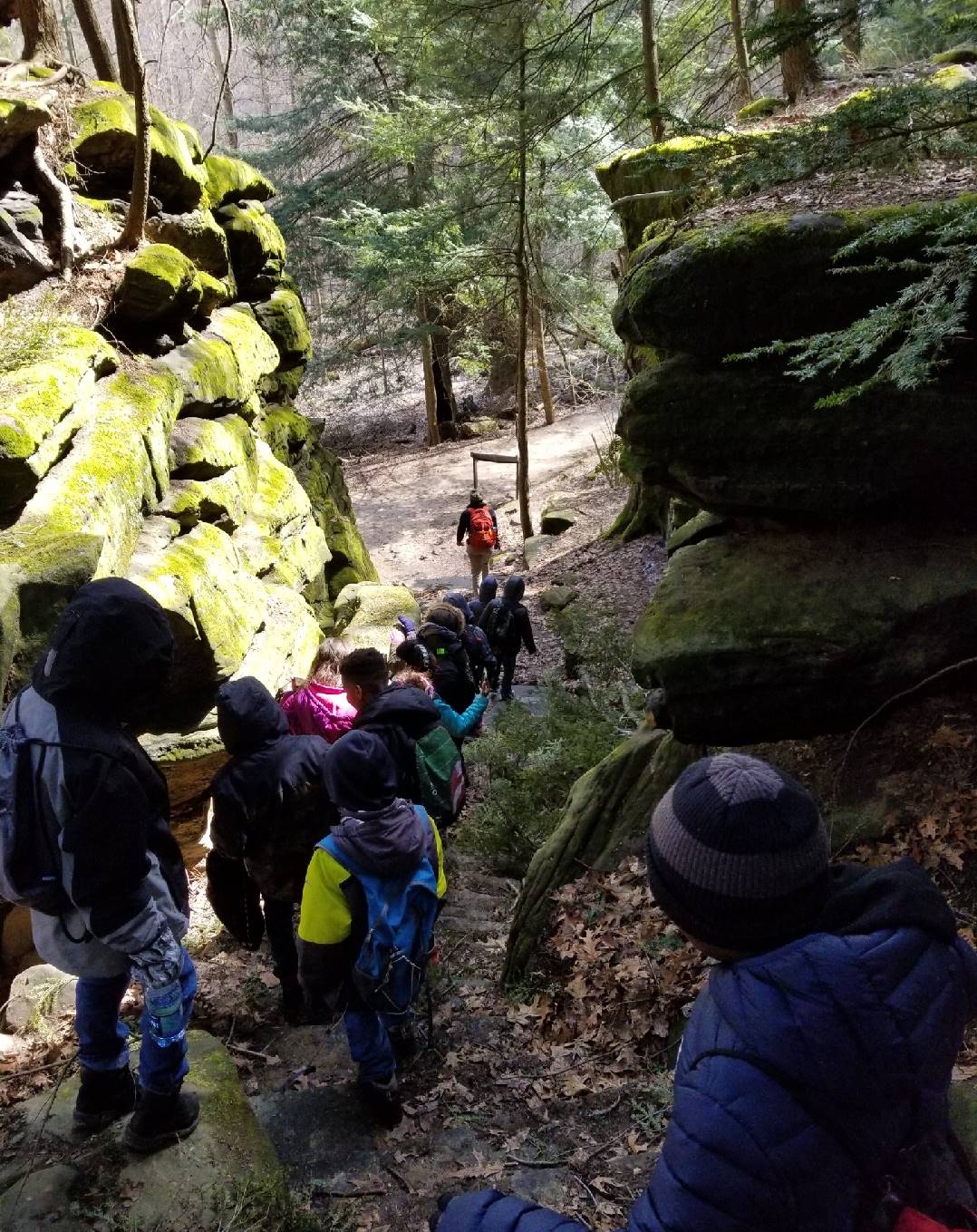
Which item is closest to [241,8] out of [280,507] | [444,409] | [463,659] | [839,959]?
[444,409]

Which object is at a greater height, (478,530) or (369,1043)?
(369,1043)

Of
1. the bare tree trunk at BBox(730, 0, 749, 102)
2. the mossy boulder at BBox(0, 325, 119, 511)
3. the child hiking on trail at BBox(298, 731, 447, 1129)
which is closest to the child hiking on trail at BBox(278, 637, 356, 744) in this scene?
the child hiking on trail at BBox(298, 731, 447, 1129)

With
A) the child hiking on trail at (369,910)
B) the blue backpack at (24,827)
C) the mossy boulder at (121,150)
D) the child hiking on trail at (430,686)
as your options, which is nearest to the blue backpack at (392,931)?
the child hiking on trail at (369,910)

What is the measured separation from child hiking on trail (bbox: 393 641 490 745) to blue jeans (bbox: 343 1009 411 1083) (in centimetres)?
187

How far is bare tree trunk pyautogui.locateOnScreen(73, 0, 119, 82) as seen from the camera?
419 inches

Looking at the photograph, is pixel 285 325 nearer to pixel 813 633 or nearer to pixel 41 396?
pixel 41 396

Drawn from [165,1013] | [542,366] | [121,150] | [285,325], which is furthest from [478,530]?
[542,366]

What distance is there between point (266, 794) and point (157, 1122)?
1475 millimetres

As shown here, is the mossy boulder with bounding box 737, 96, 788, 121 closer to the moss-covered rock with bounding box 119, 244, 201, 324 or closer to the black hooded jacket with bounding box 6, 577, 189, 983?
the moss-covered rock with bounding box 119, 244, 201, 324

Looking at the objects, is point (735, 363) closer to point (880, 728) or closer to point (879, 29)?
point (880, 728)

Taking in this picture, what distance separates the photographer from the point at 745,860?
159 cm

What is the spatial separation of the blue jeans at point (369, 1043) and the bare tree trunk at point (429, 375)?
22.4m

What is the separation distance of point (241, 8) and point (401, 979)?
2875cm

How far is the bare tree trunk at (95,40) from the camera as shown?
34.9 feet
